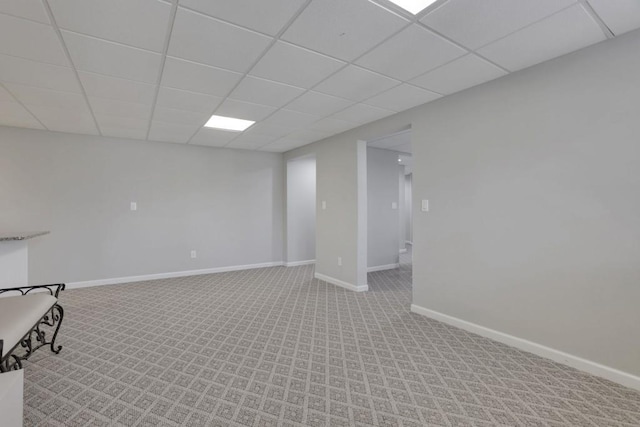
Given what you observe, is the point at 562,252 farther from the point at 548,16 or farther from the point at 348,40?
the point at 348,40

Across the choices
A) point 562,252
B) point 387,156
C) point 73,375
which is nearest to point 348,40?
point 562,252

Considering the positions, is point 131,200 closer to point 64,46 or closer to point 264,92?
point 64,46

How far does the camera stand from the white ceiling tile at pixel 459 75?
241 cm

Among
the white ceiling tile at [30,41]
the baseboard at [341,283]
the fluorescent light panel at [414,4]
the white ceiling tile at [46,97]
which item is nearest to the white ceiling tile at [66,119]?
the white ceiling tile at [46,97]

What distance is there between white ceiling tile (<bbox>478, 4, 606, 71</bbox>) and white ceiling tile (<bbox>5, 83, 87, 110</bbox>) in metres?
4.05

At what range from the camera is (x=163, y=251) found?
5266 millimetres

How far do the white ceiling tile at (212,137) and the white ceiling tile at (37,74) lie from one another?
1.81 metres

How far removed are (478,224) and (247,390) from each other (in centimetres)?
255

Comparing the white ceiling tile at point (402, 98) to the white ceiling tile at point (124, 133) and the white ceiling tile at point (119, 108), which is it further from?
the white ceiling tile at point (124, 133)

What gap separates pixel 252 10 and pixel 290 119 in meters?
2.17

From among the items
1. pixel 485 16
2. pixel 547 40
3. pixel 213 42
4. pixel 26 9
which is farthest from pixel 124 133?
pixel 547 40

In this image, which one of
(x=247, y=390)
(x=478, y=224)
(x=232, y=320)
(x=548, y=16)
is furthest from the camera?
(x=232, y=320)

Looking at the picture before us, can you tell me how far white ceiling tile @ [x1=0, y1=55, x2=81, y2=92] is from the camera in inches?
92.4

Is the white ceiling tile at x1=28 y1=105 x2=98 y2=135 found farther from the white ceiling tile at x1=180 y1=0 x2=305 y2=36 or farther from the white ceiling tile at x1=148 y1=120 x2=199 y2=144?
the white ceiling tile at x1=180 y1=0 x2=305 y2=36
